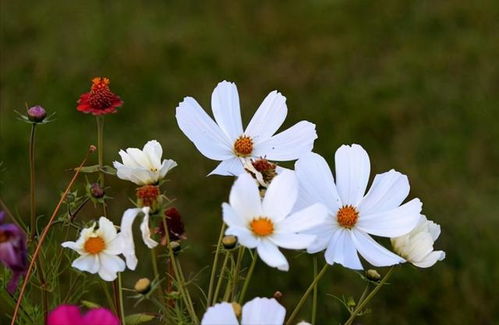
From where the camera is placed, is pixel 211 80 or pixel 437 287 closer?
pixel 437 287

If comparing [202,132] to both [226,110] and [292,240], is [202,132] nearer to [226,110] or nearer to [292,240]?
[226,110]

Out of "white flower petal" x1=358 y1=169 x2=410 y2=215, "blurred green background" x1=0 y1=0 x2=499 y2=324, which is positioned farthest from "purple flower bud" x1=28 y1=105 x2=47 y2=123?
"blurred green background" x1=0 y1=0 x2=499 y2=324

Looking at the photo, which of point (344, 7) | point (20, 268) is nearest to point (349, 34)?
point (344, 7)

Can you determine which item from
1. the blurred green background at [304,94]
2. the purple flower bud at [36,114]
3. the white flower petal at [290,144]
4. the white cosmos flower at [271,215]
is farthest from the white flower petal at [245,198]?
the blurred green background at [304,94]

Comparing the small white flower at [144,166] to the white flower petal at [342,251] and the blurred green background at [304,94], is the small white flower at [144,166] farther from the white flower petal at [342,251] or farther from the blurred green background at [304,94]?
the blurred green background at [304,94]

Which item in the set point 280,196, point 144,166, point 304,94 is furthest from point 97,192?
point 304,94

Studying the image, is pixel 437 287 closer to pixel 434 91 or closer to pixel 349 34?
pixel 434 91
